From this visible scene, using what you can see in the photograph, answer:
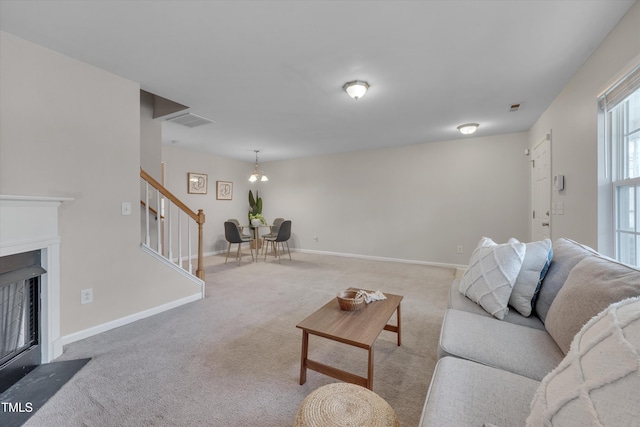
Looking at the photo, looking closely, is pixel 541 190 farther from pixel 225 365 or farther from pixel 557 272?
pixel 225 365

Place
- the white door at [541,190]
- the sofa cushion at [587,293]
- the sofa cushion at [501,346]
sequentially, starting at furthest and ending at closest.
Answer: the white door at [541,190] < the sofa cushion at [501,346] < the sofa cushion at [587,293]

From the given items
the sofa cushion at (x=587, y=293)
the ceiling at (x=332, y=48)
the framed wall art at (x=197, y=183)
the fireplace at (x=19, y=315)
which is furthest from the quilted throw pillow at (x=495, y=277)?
the framed wall art at (x=197, y=183)

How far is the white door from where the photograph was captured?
3100 mm

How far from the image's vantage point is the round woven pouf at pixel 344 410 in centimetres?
84

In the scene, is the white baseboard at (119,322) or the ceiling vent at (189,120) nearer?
the white baseboard at (119,322)

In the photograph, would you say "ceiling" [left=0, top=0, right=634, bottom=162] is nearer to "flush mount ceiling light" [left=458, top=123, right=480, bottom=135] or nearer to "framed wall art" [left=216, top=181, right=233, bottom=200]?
"flush mount ceiling light" [left=458, top=123, right=480, bottom=135]

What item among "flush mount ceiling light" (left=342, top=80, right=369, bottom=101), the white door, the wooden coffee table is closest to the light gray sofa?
the wooden coffee table

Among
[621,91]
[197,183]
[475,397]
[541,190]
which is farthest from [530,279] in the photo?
[197,183]

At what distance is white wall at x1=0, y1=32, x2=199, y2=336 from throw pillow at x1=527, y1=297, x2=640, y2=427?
2.91 meters

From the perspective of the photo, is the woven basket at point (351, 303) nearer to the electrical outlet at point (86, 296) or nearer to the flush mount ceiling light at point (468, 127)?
the electrical outlet at point (86, 296)

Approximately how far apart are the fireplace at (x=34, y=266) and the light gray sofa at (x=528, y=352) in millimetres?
2419

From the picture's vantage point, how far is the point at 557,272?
1.54 metres

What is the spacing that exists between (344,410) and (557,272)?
4.91 ft

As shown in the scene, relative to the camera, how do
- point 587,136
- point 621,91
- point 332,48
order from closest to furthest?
1. point 621,91
2. point 332,48
3. point 587,136
